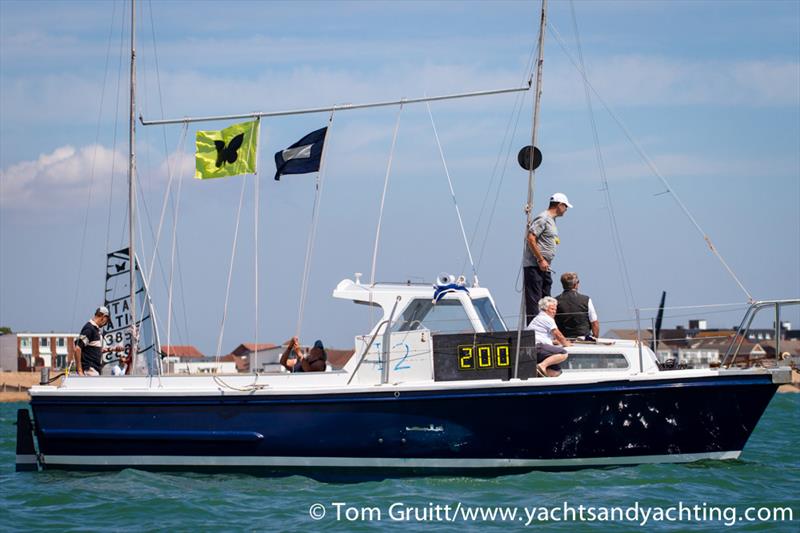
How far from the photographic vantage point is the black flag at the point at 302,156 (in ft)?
51.6

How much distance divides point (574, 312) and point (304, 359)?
368cm

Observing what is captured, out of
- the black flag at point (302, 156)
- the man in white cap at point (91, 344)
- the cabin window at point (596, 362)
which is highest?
the black flag at point (302, 156)

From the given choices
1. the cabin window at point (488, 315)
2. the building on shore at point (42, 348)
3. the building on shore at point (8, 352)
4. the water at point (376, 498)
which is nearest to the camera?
the water at point (376, 498)

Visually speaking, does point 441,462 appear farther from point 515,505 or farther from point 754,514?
point 754,514

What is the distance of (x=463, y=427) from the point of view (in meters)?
13.9

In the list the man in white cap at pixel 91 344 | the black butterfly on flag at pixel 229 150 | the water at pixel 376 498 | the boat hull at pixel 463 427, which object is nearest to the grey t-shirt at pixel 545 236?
the boat hull at pixel 463 427

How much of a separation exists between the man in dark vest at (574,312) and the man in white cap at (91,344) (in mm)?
6585

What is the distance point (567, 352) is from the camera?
1415 centimetres

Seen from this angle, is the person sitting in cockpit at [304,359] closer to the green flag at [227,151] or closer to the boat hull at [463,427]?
the boat hull at [463,427]

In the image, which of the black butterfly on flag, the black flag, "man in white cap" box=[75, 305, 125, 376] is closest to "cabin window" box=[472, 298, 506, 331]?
the black flag

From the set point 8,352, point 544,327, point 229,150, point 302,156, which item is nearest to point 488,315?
point 544,327

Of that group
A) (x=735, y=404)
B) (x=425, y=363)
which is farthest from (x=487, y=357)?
(x=735, y=404)

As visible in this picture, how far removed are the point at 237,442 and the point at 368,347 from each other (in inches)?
84.2

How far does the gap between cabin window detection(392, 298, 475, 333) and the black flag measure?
248 centimetres
